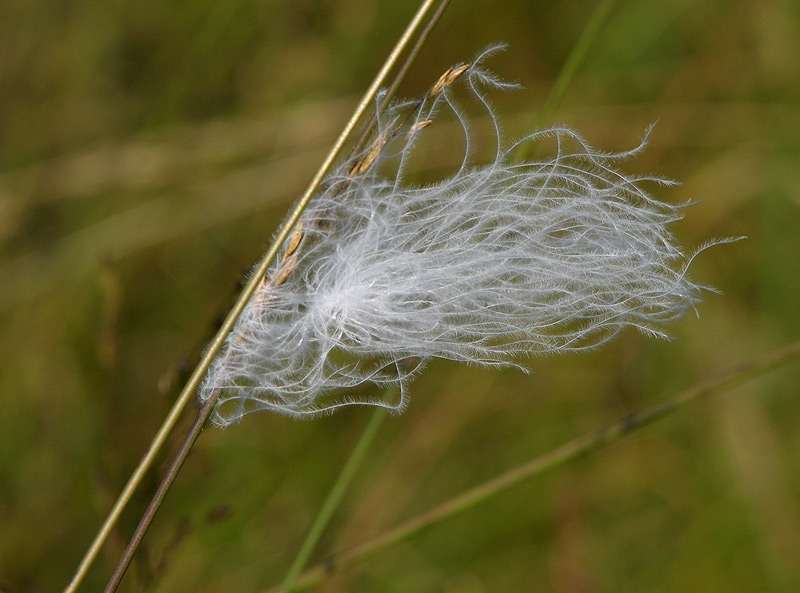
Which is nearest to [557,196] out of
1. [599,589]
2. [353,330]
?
[353,330]

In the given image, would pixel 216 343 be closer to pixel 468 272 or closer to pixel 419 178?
pixel 468 272

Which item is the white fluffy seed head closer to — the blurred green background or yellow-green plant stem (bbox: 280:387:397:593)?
yellow-green plant stem (bbox: 280:387:397:593)

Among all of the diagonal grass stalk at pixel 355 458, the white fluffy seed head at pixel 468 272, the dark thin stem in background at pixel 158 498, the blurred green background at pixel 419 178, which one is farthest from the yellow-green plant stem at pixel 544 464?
the blurred green background at pixel 419 178

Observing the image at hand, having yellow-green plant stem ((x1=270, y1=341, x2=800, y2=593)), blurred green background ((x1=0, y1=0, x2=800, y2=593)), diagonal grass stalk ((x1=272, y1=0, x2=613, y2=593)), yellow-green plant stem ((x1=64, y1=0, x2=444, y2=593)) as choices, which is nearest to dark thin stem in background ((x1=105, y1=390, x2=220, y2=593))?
yellow-green plant stem ((x1=64, y1=0, x2=444, y2=593))

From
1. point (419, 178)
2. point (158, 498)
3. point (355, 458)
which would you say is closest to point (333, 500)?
point (355, 458)

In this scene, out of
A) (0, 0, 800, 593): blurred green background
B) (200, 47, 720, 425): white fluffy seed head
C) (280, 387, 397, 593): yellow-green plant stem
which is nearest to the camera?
(200, 47, 720, 425): white fluffy seed head
